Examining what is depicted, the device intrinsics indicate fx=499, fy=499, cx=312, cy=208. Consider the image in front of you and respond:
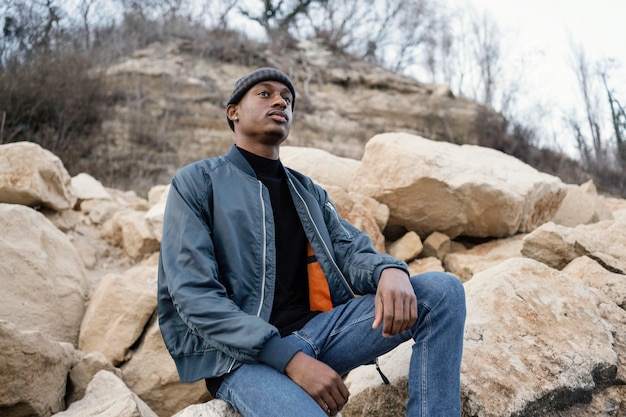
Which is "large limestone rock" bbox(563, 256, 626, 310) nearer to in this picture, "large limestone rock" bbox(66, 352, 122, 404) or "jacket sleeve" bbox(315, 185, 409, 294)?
"jacket sleeve" bbox(315, 185, 409, 294)

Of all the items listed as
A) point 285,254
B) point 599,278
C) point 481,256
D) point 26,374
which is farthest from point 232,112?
point 481,256

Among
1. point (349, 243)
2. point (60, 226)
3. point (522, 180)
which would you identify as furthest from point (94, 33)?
point (349, 243)

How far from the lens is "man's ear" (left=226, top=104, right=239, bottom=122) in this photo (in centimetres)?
239

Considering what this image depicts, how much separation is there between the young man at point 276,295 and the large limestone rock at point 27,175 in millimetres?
3365

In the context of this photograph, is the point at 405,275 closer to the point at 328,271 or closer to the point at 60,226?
the point at 328,271

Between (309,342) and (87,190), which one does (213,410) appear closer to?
(309,342)

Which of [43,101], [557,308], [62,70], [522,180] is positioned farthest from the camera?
[62,70]

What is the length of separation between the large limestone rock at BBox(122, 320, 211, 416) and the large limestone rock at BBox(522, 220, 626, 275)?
2.63 metres

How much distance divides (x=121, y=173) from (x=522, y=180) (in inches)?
312

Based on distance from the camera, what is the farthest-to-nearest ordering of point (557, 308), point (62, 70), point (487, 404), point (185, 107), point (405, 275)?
point (185, 107) < point (62, 70) < point (557, 308) < point (487, 404) < point (405, 275)

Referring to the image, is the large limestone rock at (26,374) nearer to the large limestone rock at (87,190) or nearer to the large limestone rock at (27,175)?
the large limestone rock at (27,175)

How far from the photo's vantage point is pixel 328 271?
81.7 inches

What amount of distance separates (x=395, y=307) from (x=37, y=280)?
2.87 meters

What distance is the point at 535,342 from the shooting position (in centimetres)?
239
